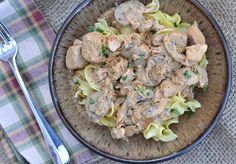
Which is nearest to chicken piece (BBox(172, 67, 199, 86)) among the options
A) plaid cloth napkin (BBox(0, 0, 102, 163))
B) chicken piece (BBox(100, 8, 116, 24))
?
chicken piece (BBox(100, 8, 116, 24))

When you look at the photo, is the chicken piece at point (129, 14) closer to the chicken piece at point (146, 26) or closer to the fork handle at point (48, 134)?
the chicken piece at point (146, 26)

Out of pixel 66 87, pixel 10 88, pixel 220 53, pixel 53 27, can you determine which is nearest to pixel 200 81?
pixel 220 53

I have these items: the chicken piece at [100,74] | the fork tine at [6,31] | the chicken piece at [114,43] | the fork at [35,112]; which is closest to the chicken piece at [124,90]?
the chicken piece at [100,74]

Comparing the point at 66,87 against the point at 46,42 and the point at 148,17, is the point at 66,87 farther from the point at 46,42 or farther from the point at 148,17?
the point at 148,17

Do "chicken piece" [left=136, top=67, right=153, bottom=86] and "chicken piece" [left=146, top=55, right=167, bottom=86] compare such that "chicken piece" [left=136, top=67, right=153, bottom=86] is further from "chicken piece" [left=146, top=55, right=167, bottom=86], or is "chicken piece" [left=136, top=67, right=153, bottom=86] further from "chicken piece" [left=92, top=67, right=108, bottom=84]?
"chicken piece" [left=92, top=67, right=108, bottom=84]

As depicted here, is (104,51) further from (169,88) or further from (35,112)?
(35,112)

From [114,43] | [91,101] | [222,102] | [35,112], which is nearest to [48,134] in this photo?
[35,112]
